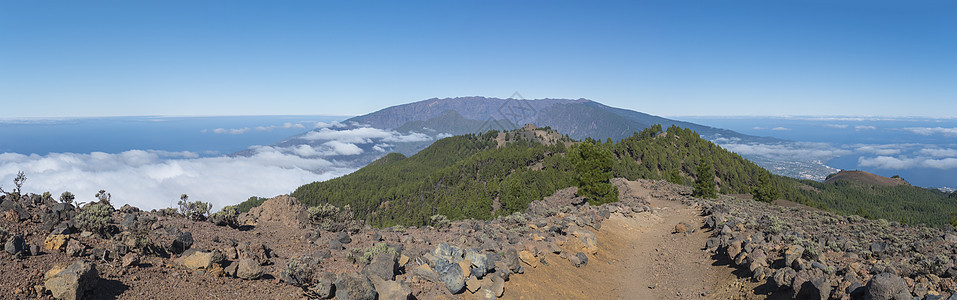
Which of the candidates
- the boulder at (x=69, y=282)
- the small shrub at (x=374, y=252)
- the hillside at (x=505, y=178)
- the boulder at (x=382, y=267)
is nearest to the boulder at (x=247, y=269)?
the boulder at (x=382, y=267)

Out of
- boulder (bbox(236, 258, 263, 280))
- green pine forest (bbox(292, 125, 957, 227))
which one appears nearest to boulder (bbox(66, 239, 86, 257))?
boulder (bbox(236, 258, 263, 280))

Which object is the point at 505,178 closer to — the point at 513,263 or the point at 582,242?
the point at 582,242

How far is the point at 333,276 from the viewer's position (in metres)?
9.38

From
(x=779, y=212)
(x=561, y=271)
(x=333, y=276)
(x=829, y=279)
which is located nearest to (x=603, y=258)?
(x=561, y=271)

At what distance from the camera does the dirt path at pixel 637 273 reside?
43.6 feet

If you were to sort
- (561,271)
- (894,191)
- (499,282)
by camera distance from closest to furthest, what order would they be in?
1. (499,282)
2. (561,271)
3. (894,191)

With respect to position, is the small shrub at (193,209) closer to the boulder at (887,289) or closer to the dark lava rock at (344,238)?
the dark lava rock at (344,238)

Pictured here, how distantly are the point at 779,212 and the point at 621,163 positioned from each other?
66.6 meters

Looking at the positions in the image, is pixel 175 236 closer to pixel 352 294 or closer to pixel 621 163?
pixel 352 294

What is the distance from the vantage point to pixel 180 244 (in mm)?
9945

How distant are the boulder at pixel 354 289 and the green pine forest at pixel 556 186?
52.0 m

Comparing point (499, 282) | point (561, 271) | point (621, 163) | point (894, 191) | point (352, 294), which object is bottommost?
point (894, 191)

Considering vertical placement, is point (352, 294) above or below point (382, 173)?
above

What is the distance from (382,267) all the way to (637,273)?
480 inches
